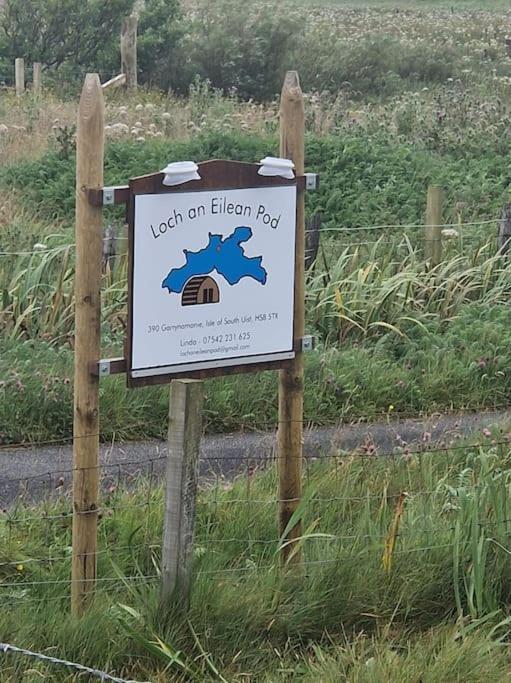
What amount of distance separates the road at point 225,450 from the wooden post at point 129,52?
1486 cm

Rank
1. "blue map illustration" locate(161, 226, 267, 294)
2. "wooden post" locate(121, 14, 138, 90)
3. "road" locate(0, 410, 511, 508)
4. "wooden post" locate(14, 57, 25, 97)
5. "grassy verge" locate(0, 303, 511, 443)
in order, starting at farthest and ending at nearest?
"wooden post" locate(121, 14, 138, 90) → "wooden post" locate(14, 57, 25, 97) → "grassy verge" locate(0, 303, 511, 443) → "road" locate(0, 410, 511, 508) → "blue map illustration" locate(161, 226, 267, 294)

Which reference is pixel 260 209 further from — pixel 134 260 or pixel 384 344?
pixel 384 344

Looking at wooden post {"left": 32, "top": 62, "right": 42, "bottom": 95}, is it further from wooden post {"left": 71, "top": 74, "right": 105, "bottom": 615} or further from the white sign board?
wooden post {"left": 71, "top": 74, "right": 105, "bottom": 615}

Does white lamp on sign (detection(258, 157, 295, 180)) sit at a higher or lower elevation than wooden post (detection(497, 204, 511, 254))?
lower

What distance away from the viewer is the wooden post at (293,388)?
203 inches

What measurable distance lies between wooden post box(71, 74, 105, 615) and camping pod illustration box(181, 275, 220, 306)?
11.9 inches

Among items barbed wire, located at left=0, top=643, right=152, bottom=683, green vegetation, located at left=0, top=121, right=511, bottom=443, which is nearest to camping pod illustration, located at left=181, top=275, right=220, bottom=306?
barbed wire, located at left=0, top=643, right=152, bottom=683

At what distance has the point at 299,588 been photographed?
4.91 metres

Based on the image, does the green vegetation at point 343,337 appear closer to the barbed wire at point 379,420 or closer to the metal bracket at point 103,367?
the barbed wire at point 379,420

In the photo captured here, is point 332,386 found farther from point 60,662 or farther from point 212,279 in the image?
point 60,662

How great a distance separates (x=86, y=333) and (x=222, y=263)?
54 cm

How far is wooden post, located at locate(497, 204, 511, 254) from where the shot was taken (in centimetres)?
1041

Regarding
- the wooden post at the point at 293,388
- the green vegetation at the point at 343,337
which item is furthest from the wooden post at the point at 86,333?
the green vegetation at the point at 343,337

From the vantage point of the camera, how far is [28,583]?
4980mm
